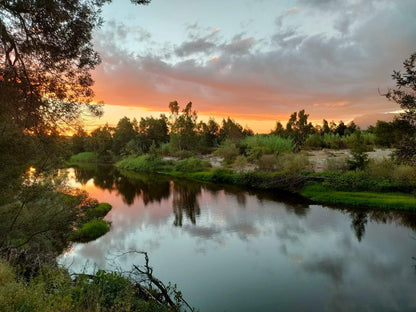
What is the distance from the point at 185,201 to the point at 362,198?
16.0 meters

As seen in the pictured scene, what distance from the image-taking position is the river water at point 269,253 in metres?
11.5

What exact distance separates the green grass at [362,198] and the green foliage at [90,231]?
61.0ft

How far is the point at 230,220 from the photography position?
22.3 m

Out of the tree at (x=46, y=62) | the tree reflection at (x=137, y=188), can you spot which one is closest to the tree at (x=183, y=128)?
the tree reflection at (x=137, y=188)

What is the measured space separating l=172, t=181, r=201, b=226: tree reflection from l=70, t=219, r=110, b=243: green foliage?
504 centimetres

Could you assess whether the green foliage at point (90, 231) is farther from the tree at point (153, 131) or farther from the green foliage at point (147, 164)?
the tree at point (153, 131)

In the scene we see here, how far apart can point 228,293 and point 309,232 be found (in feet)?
29.5

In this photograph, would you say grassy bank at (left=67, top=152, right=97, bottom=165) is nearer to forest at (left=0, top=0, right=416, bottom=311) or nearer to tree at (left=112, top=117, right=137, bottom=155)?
tree at (left=112, top=117, right=137, bottom=155)

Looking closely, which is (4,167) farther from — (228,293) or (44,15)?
(228,293)

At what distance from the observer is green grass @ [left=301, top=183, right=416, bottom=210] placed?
23094 millimetres

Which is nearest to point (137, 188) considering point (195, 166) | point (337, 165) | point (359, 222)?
point (195, 166)

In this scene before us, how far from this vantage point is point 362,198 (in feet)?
83.0

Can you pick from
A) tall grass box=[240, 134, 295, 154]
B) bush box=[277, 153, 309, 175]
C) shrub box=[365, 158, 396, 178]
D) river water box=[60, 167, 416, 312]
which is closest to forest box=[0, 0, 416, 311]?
river water box=[60, 167, 416, 312]

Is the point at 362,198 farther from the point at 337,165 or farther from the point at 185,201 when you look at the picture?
the point at 185,201
